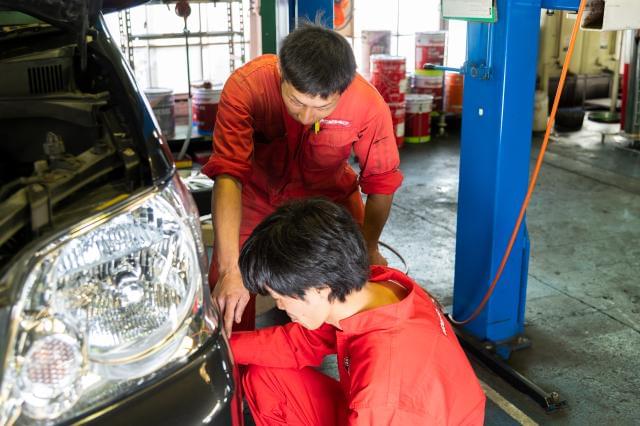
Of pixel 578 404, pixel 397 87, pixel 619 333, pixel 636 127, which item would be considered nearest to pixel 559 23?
pixel 636 127

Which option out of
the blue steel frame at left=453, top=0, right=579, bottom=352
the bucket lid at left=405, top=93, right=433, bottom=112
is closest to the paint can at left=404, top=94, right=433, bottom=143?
the bucket lid at left=405, top=93, right=433, bottom=112

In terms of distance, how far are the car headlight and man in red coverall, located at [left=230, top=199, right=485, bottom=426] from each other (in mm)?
387

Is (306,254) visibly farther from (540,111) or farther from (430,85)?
(540,111)

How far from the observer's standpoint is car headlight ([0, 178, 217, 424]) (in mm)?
971

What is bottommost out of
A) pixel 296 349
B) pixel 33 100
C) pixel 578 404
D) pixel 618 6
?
pixel 578 404

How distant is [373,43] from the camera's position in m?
7.84

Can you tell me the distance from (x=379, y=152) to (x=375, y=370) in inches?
44.8

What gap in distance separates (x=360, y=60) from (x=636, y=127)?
285 cm

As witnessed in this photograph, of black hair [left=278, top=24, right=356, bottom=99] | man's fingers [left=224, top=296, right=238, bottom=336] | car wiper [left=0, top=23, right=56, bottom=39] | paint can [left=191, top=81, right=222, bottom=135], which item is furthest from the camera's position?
paint can [left=191, top=81, right=222, bottom=135]

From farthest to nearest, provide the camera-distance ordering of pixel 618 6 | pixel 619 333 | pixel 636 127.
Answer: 1. pixel 636 127
2. pixel 619 333
3. pixel 618 6

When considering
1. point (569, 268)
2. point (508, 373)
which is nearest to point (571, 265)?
point (569, 268)

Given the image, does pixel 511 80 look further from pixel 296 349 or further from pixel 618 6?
pixel 296 349

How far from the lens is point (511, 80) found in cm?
271

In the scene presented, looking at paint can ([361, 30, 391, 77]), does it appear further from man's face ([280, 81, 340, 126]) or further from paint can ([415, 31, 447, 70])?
man's face ([280, 81, 340, 126])
